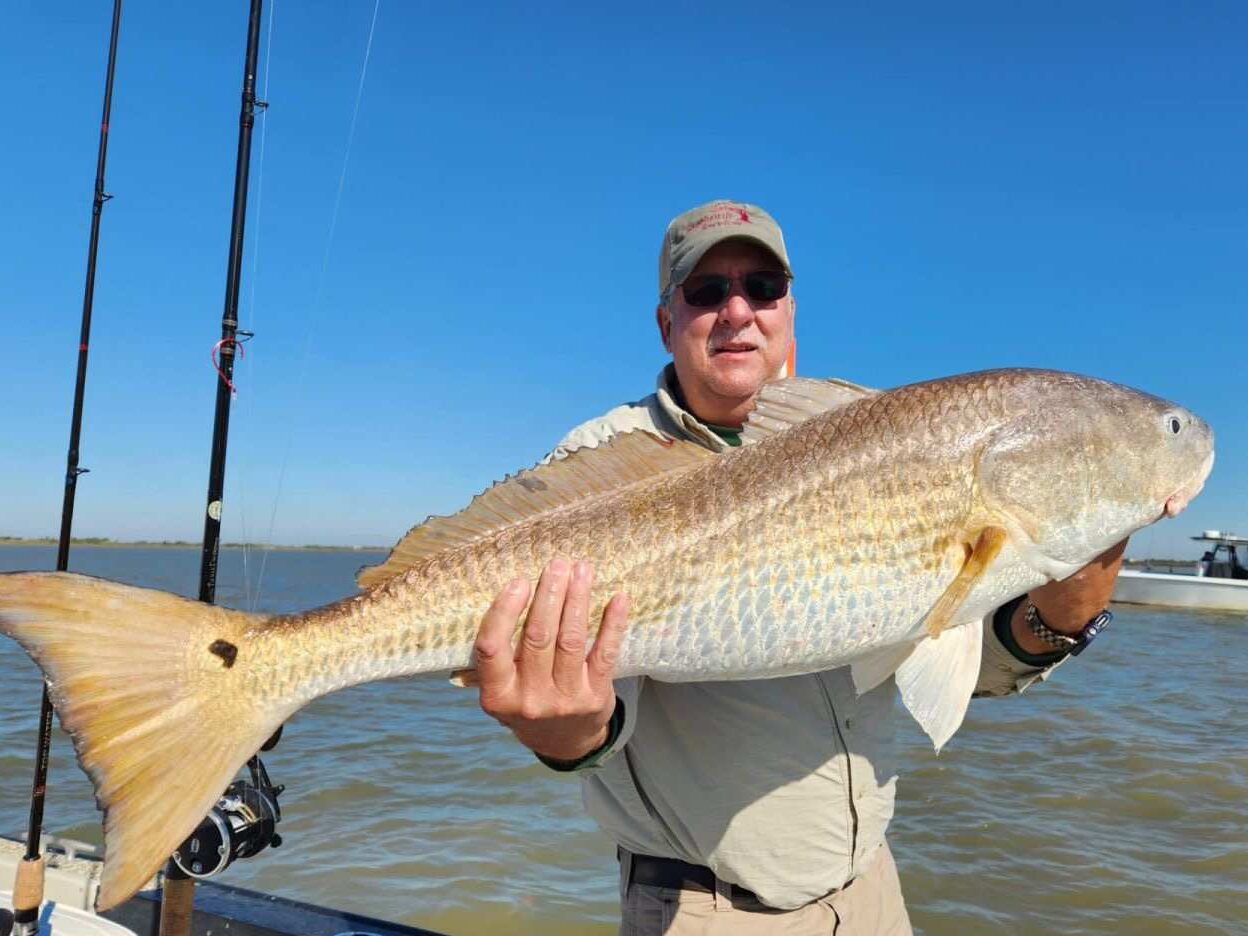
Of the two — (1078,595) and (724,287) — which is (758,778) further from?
(724,287)

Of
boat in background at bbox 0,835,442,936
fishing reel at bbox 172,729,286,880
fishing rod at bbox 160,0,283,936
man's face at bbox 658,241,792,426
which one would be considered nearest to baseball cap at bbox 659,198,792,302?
man's face at bbox 658,241,792,426

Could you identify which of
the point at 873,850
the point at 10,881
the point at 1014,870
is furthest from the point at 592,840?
the point at 873,850

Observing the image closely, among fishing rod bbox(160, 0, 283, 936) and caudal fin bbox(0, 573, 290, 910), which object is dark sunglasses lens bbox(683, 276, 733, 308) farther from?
fishing rod bbox(160, 0, 283, 936)

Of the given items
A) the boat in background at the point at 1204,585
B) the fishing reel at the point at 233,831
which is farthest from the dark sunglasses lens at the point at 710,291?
the boat in background at the point at 1204,585

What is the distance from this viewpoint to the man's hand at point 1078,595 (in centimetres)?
264

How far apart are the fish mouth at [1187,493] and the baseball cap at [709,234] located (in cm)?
153

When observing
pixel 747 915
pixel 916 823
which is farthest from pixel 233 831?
pixel 916 823

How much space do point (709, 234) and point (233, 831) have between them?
3298 mm

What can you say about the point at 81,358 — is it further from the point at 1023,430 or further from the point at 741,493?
the point at 1023,430

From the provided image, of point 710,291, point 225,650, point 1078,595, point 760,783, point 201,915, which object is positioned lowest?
point 201,915

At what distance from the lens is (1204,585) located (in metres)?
33.2

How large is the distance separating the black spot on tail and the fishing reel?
1669 mm

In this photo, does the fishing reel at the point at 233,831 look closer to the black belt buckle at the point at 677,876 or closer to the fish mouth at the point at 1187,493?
the black belt buckle at the point at 677,876

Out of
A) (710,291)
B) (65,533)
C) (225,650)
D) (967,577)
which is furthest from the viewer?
(65,533)
